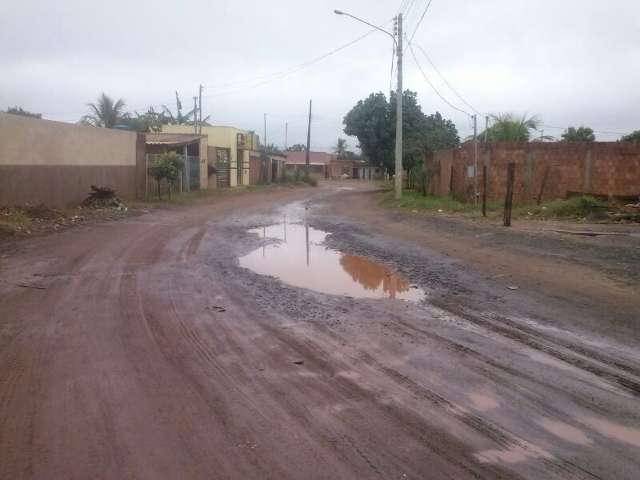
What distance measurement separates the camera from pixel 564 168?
65.1ft

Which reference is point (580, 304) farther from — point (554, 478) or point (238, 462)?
point (238, 462)

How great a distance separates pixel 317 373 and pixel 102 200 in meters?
18.3

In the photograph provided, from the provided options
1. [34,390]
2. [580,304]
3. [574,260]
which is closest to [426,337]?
[580,304]

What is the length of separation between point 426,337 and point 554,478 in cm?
275

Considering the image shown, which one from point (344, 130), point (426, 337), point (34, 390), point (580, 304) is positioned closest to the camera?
point (34, 390)

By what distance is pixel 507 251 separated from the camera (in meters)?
11.4

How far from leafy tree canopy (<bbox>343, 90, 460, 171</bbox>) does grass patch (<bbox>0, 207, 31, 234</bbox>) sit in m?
26.2

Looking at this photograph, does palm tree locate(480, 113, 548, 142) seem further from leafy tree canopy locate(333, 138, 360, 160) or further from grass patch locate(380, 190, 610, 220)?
leafy tree canopy locate(333, 138, 360, 160)

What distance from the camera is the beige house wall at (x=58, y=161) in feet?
55.8

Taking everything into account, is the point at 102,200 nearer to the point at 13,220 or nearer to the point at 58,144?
the point at 58,144

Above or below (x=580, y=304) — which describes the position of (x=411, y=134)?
above

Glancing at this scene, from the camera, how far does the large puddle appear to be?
833cm

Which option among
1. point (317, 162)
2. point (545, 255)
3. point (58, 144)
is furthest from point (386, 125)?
point (317, 162)

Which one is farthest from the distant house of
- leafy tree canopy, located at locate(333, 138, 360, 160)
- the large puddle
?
the large puddle
